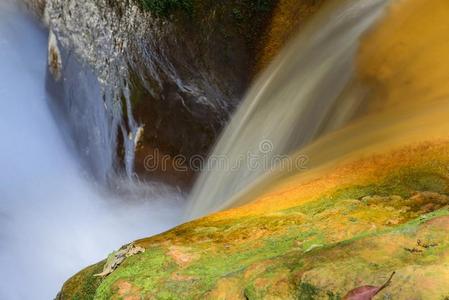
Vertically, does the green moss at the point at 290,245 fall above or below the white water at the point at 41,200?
below

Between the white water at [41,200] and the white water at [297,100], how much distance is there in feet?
4.97

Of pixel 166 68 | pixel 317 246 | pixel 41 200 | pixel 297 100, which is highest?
pixel 41 200

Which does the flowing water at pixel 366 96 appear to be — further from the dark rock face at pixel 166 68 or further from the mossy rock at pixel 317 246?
the dark rock face at pixel 166 68

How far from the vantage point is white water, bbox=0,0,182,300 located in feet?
23.4

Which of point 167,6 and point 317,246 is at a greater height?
point 167,6

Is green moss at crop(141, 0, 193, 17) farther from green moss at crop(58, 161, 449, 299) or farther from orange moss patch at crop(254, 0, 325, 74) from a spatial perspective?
green moss at crop(58, 161, 449, 299)

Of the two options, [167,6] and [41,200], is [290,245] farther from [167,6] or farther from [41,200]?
[41,200]

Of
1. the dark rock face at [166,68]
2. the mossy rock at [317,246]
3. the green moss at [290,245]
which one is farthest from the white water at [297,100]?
the green moss at [290,245]

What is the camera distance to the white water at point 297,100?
4.59 meters

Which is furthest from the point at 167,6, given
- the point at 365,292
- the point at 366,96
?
the point at 365,292

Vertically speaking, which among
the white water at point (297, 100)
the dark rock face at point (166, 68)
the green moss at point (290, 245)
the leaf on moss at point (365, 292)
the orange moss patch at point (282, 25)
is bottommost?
the leaf on moss at point (365, 292)

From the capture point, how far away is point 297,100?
196 inches

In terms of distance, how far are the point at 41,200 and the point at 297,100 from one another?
17.2 ft

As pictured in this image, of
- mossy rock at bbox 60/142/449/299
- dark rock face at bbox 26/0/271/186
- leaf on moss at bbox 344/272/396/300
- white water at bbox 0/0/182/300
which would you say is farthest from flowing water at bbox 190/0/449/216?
white water at bbox 0/0/182/300
